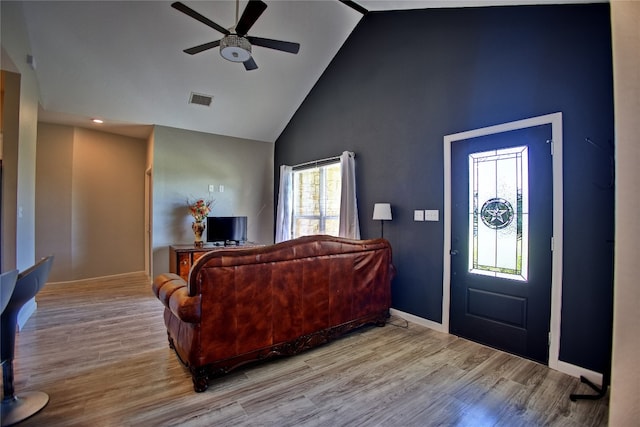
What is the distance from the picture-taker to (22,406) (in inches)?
73.5

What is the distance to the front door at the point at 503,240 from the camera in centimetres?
255

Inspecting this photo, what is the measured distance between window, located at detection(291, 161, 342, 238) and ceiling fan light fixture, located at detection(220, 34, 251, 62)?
222 cm

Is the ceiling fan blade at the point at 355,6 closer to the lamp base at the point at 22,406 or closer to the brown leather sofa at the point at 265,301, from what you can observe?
the brown leather sofa at the point at 265,301

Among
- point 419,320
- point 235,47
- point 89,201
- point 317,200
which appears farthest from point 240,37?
point 89,201

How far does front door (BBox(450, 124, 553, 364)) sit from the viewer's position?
2551 millimetres

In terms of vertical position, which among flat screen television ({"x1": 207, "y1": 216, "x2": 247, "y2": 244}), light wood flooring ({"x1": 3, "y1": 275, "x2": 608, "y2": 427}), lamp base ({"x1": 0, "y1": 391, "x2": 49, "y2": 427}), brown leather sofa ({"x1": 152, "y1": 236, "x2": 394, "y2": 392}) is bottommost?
light wood flooring ({"x1": 3, "y1": 275, "x2": 608, "y2": 427})

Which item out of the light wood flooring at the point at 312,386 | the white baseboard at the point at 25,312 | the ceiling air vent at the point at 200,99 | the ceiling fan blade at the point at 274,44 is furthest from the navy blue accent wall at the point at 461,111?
the white baseboard at the point at 25,312

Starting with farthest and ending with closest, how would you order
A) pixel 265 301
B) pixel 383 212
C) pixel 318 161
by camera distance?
pixel 318 161
pixel 383 212
pixel 265 301

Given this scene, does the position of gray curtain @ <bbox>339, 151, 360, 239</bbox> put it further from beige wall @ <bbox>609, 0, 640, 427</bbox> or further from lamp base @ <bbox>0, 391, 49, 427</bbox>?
lamp base @ <bbox>0, 391, 49, 427</bbox>

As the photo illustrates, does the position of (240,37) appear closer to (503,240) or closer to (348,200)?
(348,200)

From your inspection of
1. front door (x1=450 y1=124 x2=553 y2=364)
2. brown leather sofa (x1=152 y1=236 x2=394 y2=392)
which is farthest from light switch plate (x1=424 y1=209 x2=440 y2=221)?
brown leather sofa (x1=152 y1=236 x2=394 y2=392)

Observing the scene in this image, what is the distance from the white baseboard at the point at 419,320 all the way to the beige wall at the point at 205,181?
132 inches

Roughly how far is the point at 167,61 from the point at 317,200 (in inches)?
119

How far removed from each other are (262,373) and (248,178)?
4.29m
